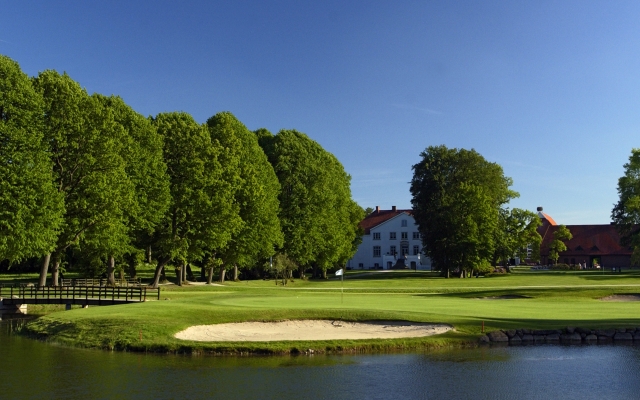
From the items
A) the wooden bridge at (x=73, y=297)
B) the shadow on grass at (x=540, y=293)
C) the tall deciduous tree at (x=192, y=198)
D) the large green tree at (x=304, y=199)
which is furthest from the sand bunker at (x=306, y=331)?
the large green tree at (x=304, y=199)

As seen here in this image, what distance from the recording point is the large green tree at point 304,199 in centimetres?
7744

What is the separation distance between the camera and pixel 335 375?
2095 centimetres

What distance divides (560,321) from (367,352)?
11.0 meters

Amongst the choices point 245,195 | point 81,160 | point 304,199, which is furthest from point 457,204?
point 81,160

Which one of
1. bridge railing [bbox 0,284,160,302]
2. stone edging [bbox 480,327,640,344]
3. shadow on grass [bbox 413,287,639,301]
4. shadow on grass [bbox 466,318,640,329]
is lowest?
stone edging [bbox 480,327,640,344]

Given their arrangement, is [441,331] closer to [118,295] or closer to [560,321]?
[560,321]

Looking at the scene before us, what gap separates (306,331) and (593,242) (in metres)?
112

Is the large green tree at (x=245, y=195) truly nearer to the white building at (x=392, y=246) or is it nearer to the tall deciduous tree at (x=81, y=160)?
the tall deciduous tree at (x=81, y=160)

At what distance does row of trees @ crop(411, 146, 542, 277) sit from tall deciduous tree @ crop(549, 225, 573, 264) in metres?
28.3

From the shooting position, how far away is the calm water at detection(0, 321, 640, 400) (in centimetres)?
1850

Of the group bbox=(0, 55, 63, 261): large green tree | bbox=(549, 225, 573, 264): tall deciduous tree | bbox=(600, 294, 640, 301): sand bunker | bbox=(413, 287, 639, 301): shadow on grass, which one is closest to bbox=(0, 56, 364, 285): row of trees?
bbox=(0, 55, 63, 261): large green tree

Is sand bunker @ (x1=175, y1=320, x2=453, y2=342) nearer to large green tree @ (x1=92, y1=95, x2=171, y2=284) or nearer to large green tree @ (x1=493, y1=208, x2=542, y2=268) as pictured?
large green tree @ (x1=92, y1=95, x2=171, y2=284)

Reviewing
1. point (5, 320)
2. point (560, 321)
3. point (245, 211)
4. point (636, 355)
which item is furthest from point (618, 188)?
point (5, 320)

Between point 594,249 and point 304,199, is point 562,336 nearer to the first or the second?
point 304,199
